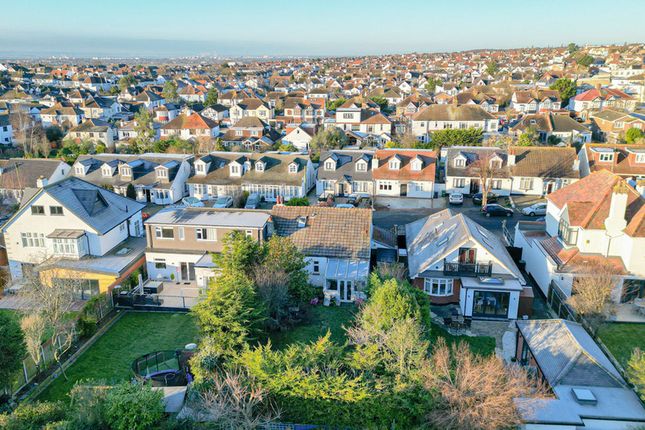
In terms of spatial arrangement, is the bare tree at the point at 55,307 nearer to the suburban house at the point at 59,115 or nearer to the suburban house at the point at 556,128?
the suburban house at the point at 556,128

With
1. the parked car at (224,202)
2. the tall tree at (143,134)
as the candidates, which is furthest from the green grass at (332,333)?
the tall tree at (143,134)

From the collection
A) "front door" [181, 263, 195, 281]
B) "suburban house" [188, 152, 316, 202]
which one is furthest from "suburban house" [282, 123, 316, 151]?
"front door" [181, 263, 195, 281]

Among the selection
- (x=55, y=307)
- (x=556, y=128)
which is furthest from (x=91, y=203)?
(x=556, y=128)

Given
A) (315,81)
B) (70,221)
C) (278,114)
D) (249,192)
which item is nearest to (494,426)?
(70,221)

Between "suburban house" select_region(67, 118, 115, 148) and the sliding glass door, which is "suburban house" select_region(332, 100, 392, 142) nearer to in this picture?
"suburban house" select_region(67, 118, 115, 148)

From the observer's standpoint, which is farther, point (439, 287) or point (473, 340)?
point (439, 287)

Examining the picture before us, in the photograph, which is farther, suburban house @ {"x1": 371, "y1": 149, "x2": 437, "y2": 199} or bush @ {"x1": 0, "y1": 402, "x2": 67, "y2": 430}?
suburban house @ {"x1": 371, "y1": 149, "x2": 437, "y2": 199}

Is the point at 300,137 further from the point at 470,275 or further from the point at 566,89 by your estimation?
the point at 566,89
